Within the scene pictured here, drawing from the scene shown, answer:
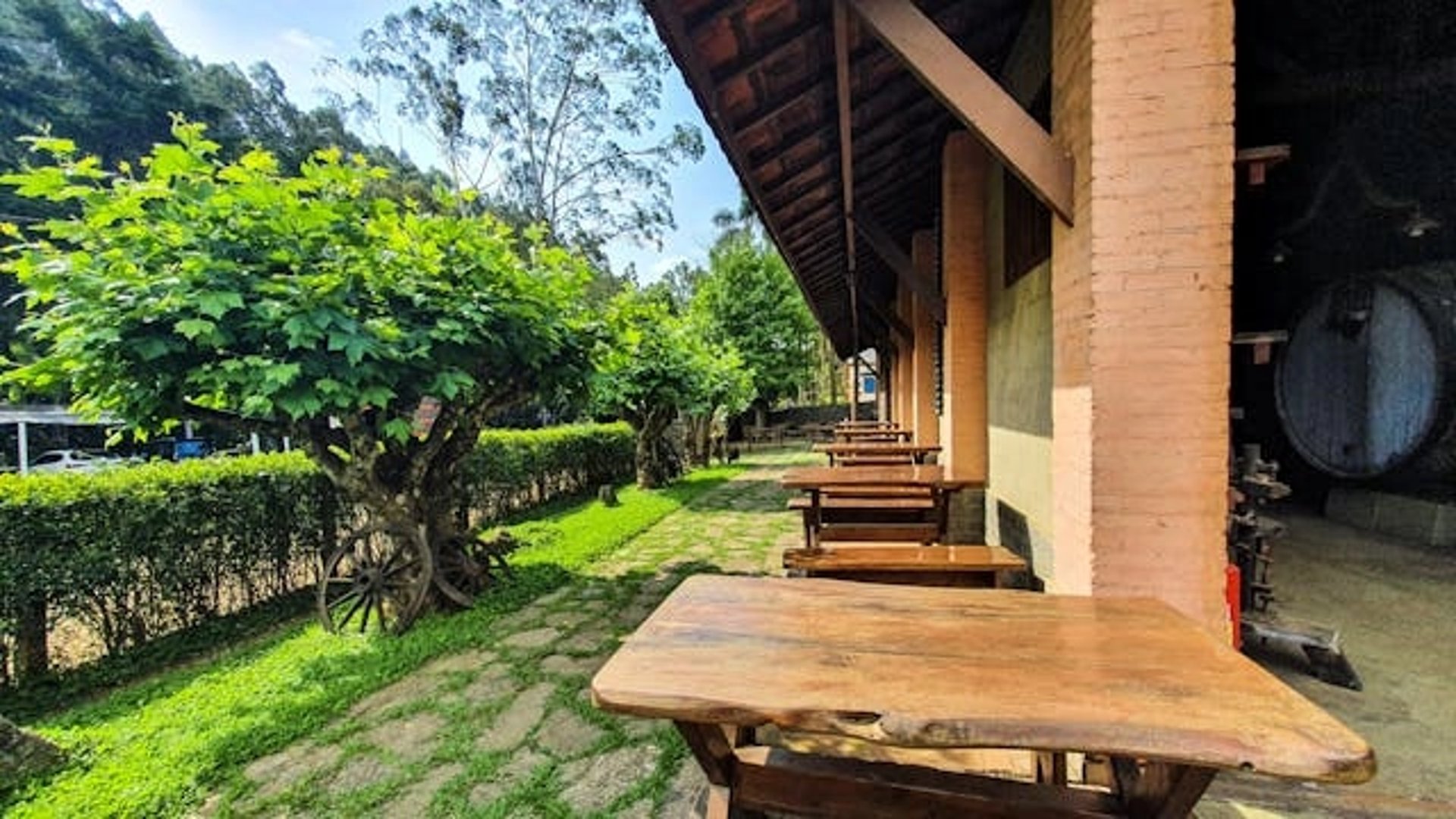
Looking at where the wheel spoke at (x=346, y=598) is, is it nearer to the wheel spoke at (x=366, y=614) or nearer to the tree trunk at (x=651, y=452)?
the wheel spoke at (x=366, y=614)

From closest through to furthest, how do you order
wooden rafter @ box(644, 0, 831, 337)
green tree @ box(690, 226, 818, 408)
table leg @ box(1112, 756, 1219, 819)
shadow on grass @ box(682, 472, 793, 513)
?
table leg @ box(1112, 756, 1219, 819)
wooden rafter @ box(644, 0, 831, 337)
shadow on grass @ box(682, 472, 793, 513)
green tree @ box(690, 226, 818, 408)

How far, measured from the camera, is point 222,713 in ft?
9.79

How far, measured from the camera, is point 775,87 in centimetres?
286

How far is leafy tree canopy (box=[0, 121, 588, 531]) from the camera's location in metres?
2.93

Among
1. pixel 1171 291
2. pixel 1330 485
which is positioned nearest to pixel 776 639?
pixel 1171 291

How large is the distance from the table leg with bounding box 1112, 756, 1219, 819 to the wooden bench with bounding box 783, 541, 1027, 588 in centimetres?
124

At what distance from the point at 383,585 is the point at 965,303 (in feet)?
→ 16.0

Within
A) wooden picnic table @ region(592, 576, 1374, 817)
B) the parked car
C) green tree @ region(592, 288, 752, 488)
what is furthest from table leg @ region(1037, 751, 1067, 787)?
the parked car

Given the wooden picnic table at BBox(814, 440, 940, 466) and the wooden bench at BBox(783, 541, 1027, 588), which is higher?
the wooden picnic table at BBox(814, 440, 940, 466)

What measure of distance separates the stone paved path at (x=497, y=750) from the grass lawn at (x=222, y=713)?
9 cm

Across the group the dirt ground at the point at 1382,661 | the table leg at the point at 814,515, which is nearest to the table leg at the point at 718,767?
→ the dirt ground at the point at 1382,661

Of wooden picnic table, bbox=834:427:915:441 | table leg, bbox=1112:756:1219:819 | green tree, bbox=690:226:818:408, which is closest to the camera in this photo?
table leg, bbox=1112:756:1219:819

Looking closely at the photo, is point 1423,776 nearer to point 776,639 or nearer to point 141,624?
point 776,639

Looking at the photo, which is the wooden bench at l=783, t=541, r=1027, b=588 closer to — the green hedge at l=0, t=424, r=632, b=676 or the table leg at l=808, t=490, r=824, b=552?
the table leg at l=808, t=490, r=824, b=552
